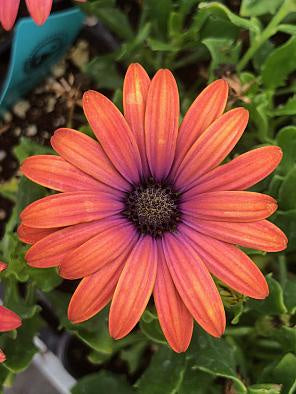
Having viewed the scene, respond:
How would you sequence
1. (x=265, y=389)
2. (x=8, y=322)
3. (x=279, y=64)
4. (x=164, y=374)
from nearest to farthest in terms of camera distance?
(x=8, y=322)
(x=265, y=389)
(x=164, y=374)
(x=279, y=64)

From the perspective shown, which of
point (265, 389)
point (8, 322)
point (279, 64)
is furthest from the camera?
point (279, 64)

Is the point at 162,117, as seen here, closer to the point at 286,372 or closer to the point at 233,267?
the point at 233,267

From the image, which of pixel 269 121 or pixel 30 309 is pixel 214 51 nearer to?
pixel 269 121

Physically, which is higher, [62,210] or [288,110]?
[62,210]

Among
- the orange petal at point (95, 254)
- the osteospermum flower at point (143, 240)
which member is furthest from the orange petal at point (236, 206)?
the orange petal at point (95, 254)

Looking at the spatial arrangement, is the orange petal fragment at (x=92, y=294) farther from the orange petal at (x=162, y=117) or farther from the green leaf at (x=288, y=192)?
the green leaf at (x=288, y=192)

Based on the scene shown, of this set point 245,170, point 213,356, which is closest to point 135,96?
point 245,170

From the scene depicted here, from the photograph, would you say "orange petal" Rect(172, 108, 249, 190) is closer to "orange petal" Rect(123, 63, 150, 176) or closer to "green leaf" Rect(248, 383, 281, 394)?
"orange petal" Rect(123, 63, 150, 176)
